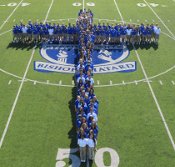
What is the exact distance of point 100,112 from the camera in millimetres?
12141

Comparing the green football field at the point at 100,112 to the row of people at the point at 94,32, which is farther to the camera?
Result: the row of people at the point at 94,32

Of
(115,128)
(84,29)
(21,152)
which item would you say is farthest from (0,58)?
(115,128)

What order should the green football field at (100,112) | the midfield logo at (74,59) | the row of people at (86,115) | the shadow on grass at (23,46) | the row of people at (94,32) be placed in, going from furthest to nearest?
the row of people at (94,32) → the shadow on grass at (23,46) → the midfield logo at (74,59) → the green football field at (100,112) → the row of people at (86,115)

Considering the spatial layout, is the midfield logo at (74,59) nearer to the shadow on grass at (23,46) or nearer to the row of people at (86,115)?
the shadow on grass at (23,46)

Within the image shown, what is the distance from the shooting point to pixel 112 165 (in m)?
9.33

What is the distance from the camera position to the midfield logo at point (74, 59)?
1589 centimetres

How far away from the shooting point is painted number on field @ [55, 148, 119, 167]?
30.8 feet

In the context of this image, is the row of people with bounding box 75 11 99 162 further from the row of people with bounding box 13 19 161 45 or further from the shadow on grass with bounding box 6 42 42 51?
the shadow on grass with bounding box 6 42 42 51

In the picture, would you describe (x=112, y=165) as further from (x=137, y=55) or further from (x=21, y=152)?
(x=137, y=55)

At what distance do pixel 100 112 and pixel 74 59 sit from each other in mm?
6028

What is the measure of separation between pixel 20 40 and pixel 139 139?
1341 centimetres

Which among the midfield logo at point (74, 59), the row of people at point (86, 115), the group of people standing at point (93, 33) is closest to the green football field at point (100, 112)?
the midfield logo at point (74, 59)

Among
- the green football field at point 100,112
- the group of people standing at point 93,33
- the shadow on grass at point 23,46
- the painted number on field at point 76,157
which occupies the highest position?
the group of people standing at point 93,33

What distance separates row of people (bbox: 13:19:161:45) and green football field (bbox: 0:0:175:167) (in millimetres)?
820
